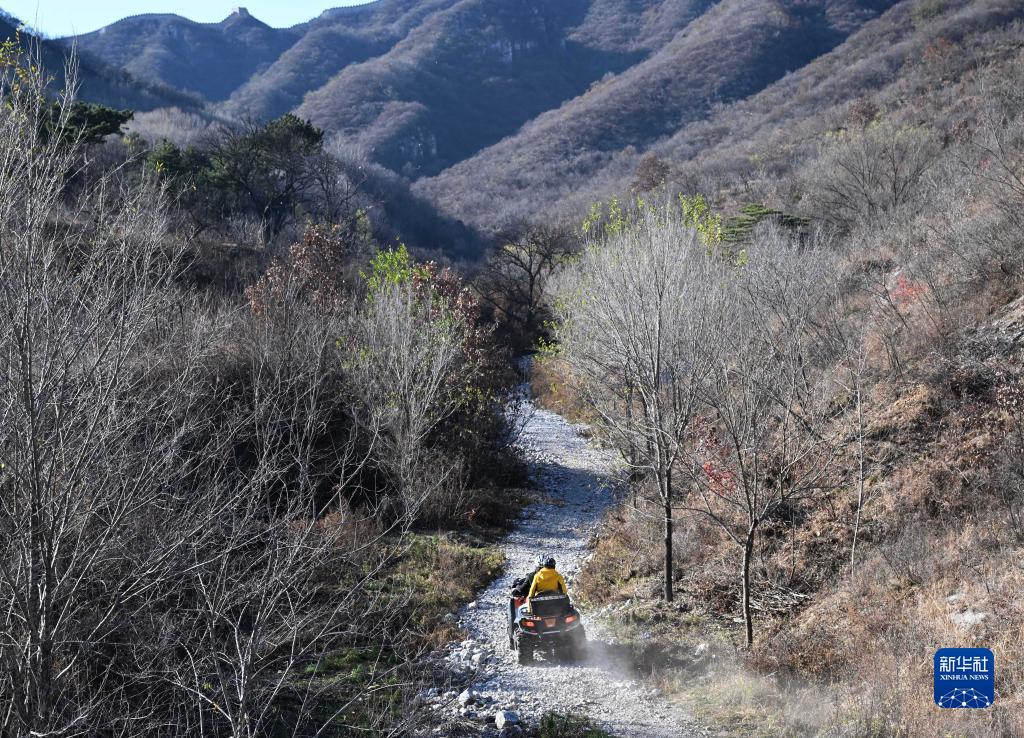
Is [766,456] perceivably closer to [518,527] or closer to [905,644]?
[905,644]

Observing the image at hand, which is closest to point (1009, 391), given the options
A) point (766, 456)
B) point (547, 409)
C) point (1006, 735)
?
point (766, 456)

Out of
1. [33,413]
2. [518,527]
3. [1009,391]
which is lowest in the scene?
[518,527]

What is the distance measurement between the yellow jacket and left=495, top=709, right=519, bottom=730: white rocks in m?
1.53

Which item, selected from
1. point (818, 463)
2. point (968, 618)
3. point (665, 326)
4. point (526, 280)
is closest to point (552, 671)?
point (818, 463)

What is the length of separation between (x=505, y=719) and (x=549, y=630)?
1374mm

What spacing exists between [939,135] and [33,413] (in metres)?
39.6

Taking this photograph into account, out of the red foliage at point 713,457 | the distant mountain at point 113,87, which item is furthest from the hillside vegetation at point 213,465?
the distant mountain at point 113,87

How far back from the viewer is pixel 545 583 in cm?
898

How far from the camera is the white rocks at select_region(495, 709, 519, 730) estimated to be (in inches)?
299

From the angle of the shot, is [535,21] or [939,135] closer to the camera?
[939,135]

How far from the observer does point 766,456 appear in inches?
483

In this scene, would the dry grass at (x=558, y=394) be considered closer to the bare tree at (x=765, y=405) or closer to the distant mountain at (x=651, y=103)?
the bare tree at (x=765, y=405)

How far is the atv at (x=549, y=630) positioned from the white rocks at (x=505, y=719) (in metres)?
1.21

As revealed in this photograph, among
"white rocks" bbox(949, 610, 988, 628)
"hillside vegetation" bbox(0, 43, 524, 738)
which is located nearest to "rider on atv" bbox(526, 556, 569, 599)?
"hillside vegetation" bbox(0, 43, 524, 738)
